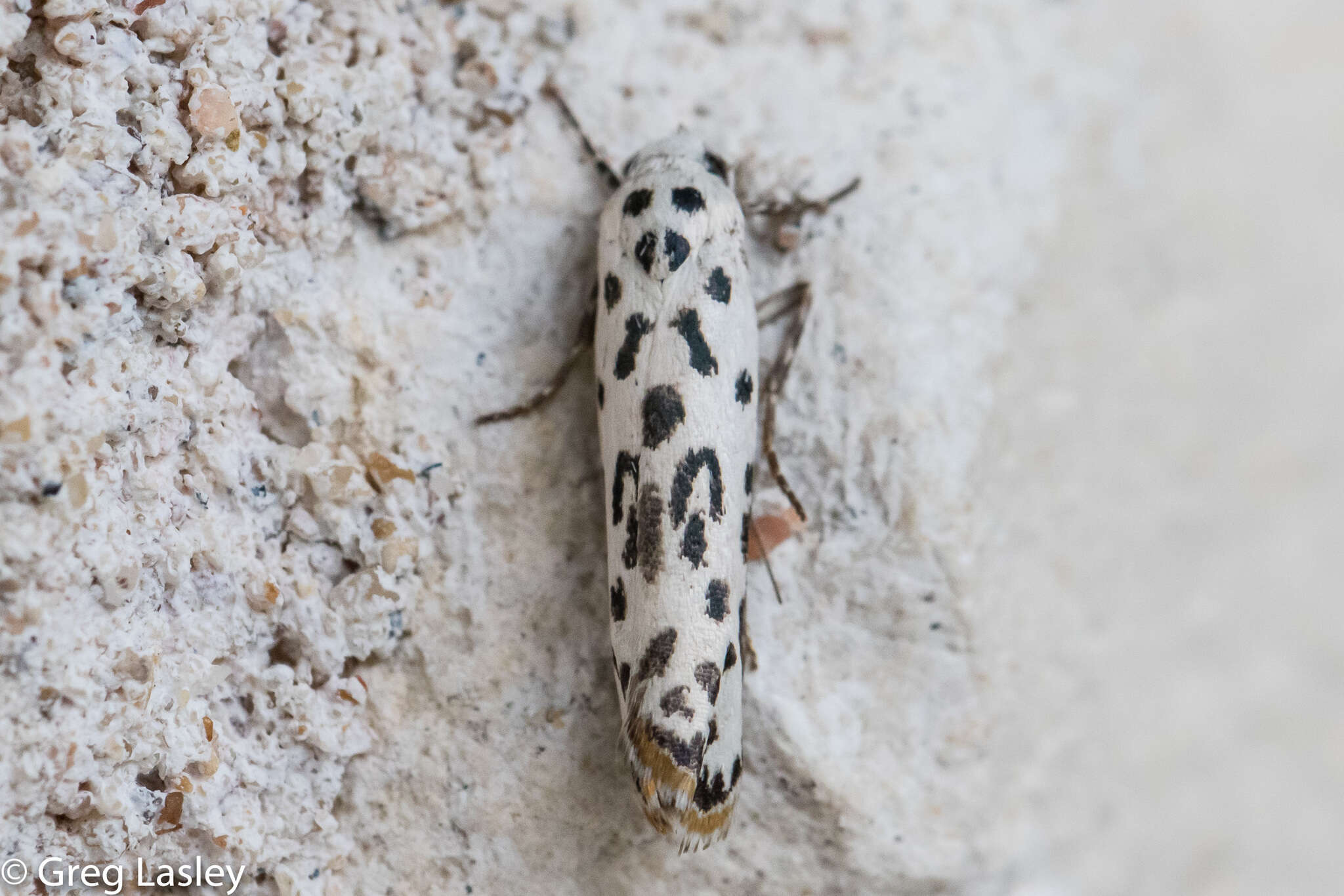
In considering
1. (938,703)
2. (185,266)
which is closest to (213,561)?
(185,266)

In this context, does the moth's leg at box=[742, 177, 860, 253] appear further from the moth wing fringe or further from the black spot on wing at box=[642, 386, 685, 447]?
the moth wing fringe

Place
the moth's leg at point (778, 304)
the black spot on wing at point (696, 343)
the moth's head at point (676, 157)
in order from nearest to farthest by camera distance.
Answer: the black spot on wing at point (696, 343)
the moth's head at point (676, 157)
the moth's leg at point (778, 304)

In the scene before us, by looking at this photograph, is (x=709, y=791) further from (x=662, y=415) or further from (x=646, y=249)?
(x=646, y=249)

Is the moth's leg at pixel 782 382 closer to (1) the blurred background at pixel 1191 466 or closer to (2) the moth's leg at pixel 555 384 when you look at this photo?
(2) the moth's leg at pixel 555 384

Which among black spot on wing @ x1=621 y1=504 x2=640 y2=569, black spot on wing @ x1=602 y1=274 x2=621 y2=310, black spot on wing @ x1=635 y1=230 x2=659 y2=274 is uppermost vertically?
black spot on wing @ x1=635 y1=230 x2=659 y2=274

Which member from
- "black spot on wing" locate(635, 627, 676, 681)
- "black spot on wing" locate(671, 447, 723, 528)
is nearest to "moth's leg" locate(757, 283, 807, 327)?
"black spot on wing" locate(671, 447, 723, 528)

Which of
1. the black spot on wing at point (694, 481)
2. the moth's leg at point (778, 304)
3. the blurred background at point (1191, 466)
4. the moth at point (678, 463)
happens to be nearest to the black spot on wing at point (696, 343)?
the moth at point (678, 463)

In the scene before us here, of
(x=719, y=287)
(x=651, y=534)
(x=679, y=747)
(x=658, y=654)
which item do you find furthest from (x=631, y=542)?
(x=719, y=287)
